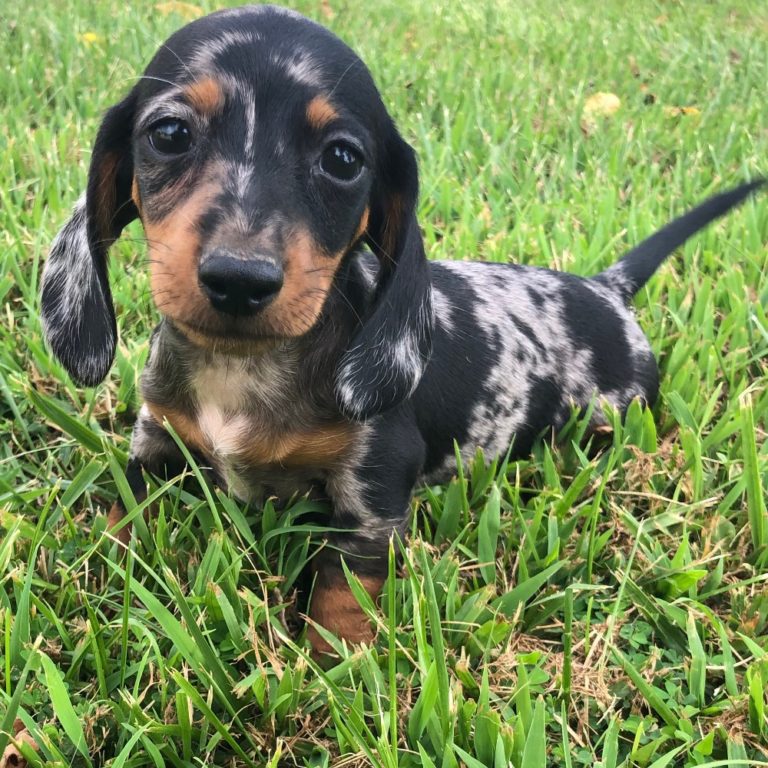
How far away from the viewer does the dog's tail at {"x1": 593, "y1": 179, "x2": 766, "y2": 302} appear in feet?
11.9

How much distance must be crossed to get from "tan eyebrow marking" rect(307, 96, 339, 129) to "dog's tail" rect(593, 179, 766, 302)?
187cm

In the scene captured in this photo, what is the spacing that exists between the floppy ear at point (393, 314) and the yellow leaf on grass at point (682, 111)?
173 inches

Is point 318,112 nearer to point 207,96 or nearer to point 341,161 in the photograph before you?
point 341,161

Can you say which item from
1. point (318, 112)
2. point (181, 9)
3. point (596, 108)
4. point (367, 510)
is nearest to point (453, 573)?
point (367, 510)

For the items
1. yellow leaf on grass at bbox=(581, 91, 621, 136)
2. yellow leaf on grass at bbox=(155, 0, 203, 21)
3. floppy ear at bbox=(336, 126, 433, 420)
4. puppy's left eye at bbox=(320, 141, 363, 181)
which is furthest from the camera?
yellow leaf on grass at bbox=(155, 0, 203, 21)

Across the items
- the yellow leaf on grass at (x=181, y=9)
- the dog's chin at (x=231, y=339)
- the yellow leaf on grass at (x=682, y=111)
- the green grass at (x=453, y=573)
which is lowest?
the green grass at (x=453, y=573)

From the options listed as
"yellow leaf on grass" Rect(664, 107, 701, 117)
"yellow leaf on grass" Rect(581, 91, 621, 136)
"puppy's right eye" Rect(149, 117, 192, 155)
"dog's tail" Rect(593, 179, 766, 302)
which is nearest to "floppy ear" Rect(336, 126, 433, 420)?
"puppy's right eye" Rect(149, 117, 192, 155)

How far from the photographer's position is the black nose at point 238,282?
1.80 metres

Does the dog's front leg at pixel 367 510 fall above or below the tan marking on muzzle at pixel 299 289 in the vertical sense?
below

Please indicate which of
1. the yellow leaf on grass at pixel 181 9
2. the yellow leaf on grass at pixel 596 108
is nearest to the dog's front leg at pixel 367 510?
the yellow leaf on grass at pixel 596 108

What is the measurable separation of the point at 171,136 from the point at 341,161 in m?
0.45

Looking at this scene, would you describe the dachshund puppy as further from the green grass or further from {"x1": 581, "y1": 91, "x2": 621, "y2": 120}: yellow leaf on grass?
{"x1": 581, "y1": 91, "x2": 621, "y2": 120}: yellow leaf on grass

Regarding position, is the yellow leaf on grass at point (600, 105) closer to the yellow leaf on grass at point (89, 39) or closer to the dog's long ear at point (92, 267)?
the yellow leaf on grass at point (89, 39)

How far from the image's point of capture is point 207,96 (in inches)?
81.8
